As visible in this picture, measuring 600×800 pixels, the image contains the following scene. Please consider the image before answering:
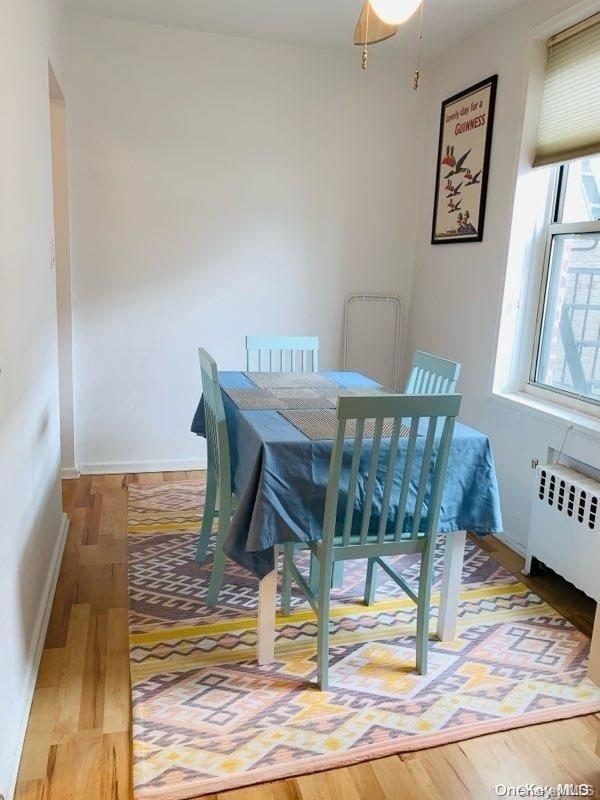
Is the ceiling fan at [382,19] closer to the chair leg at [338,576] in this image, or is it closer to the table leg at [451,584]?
the table leg at [451,584]

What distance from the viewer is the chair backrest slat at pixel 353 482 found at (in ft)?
5.99

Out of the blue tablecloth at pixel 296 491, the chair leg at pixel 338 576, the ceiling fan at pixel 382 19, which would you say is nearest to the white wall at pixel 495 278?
the blue tablecloth at pixel 296 491

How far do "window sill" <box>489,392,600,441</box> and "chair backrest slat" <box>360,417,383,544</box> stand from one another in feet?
3.61

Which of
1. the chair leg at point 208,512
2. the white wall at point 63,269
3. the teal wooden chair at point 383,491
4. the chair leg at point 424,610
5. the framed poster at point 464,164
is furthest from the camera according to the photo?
the white wall at point 63,269

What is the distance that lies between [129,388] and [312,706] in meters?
2.40

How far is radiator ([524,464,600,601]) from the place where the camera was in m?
2.37

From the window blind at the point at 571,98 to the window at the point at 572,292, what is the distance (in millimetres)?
96

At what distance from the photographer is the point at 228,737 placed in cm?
175

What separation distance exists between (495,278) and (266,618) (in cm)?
204

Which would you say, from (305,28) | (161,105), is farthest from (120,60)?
(305,28)

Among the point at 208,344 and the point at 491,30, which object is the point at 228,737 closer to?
the point at 208,344

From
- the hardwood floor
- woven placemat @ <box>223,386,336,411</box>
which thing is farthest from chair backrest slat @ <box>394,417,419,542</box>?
the hardwood floor

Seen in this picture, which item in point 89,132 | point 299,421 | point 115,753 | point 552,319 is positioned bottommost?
point 115,753

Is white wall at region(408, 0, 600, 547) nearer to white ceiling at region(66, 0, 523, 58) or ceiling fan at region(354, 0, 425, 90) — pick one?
white ceiling at region(66, 0, 523, 58)
